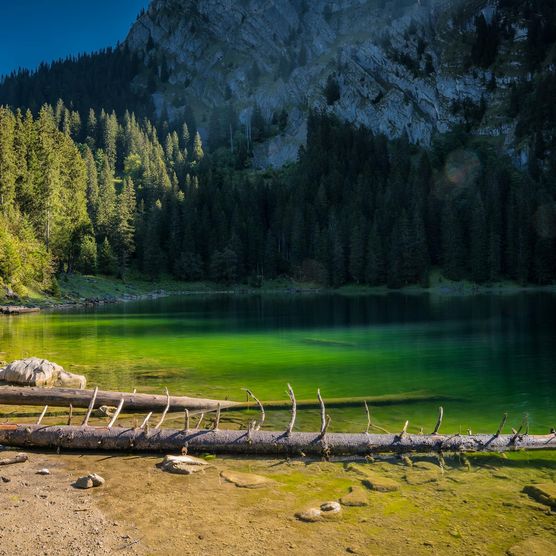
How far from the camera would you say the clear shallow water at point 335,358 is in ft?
57.5

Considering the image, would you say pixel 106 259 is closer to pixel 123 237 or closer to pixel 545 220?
pixel 123 237

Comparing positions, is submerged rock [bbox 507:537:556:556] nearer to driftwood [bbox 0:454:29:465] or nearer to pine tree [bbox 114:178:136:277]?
driftwood [bbox 0:454:29:465]

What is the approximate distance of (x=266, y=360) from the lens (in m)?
27.2

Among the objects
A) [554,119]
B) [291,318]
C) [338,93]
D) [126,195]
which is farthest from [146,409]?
[338,93]

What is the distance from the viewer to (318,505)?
9047 millimetres

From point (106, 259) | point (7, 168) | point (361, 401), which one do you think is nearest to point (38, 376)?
point (361, 401)

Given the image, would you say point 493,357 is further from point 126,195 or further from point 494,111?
point 494,111

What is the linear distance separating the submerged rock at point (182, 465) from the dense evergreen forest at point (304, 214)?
6497 cm

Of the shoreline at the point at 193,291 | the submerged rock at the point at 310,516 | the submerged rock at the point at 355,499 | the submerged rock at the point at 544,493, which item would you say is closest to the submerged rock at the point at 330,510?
the submerged rock at the point at 310,516

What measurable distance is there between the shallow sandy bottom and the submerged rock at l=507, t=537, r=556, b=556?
1.2 inches

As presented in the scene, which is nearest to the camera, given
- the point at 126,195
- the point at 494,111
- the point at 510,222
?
the point at 510,222

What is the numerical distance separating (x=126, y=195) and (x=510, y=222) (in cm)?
9152

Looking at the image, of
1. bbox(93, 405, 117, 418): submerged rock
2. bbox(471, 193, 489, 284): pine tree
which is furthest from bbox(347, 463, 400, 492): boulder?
bbox(471, 193, 489, 284): pine tree

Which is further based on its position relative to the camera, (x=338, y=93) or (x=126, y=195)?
(x=338, y=93)
